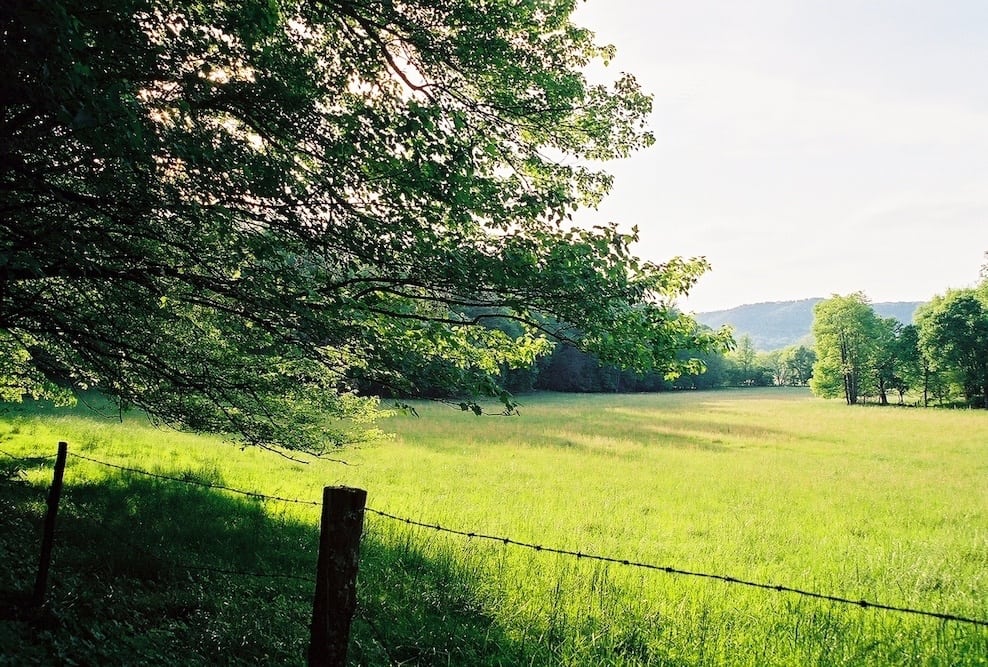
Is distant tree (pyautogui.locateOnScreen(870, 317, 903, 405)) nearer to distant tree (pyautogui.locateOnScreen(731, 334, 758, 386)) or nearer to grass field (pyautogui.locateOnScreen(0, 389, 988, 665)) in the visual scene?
distant tree (pyautogui.locateOnScreen(731, 334, 758, 386))

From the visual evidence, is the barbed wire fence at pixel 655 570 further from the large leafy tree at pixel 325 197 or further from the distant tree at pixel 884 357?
the distant tree at pixel 884 357

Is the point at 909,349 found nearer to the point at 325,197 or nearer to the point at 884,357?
the point at 884,357

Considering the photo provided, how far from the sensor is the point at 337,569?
11.1ft

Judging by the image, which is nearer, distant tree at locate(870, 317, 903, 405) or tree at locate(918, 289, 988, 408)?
tree at locate(918, 289, 988, 408)

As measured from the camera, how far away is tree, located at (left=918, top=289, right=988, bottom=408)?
185 ft

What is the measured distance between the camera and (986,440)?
29.3 metres

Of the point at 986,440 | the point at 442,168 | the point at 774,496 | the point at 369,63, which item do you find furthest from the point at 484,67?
the point at 986,440

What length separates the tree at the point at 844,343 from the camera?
69.5 m

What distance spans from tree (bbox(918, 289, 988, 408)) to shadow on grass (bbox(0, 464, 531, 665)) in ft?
225

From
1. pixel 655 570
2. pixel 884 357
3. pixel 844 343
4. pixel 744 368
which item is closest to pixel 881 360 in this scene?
pixel 884 357

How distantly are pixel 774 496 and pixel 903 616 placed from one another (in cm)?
937

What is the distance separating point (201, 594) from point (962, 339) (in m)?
72.1

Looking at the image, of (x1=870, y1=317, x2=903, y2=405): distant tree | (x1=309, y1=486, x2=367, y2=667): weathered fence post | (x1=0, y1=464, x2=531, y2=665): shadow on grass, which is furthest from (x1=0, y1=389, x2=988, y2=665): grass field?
(x1=870, y1=317, x2=903, y2=405): distant tree

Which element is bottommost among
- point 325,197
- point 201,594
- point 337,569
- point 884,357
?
point 201,594
